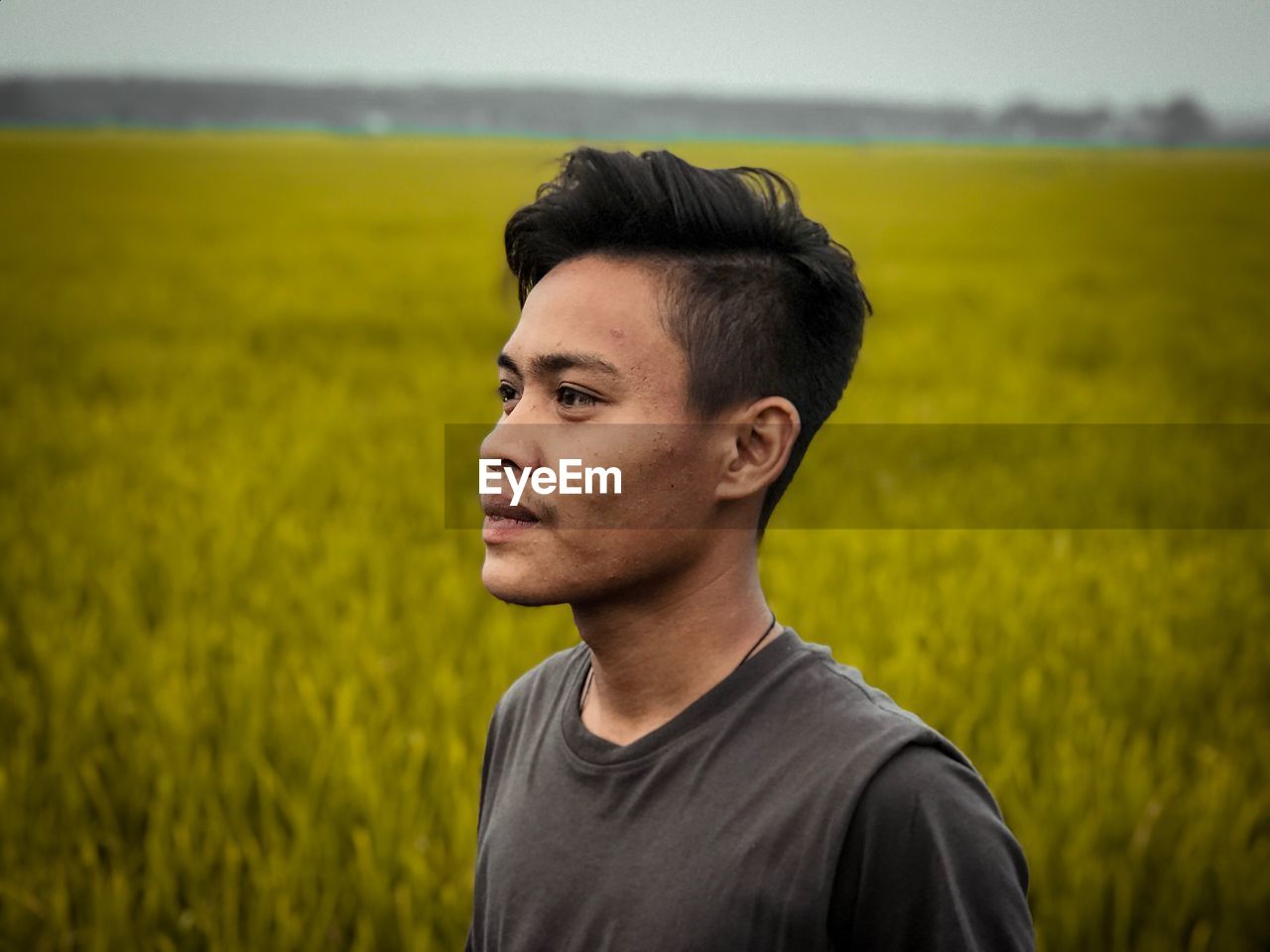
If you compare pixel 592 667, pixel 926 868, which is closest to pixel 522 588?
pixel 592 667

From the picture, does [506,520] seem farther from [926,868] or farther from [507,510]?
[926,868]

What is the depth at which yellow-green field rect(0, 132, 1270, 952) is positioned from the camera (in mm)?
2240

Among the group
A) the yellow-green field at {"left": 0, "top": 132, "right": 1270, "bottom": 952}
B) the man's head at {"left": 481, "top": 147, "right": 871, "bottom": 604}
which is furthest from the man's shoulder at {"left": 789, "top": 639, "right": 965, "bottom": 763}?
the yellow-green field at {"left": 0, "top": 132, "right": 1270, "bottom": 952}

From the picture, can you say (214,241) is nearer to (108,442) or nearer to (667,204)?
(108,442)

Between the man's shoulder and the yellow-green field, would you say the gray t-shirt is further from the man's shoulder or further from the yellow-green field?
the yellow-green field

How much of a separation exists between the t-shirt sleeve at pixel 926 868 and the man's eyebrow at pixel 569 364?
363 mm

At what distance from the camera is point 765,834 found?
2.97 feet

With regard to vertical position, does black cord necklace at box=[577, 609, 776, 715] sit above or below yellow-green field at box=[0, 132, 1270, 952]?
above

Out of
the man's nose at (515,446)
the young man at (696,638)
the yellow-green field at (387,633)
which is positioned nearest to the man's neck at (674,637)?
the young man at (696,638)

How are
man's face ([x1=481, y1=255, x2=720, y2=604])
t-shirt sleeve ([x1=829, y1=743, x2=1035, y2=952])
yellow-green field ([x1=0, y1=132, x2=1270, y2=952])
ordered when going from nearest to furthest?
t-shirt sleeve ([x1=829, y1=743, x2=1035, y2=952]) < man's face ([x1=481, y1=255, x2=720, y2=604]) < yellow-green field ([x1=0, y1=132, x2=1270, y2=952])

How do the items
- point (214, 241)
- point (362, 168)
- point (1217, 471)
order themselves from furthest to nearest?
point (362, 168) → point (214, 241) → point (1217, 471)

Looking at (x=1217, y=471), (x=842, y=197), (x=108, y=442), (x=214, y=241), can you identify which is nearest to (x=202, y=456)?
(x=108, y=442)

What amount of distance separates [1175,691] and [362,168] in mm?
27431

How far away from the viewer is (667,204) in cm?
102
